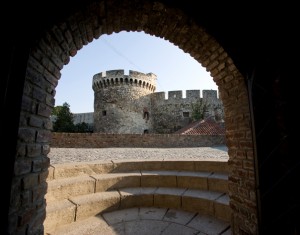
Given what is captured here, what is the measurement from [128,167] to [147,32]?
3.21 metres

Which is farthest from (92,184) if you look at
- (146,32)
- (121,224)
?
(146,32)

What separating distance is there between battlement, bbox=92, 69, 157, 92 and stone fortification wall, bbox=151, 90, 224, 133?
107 inches

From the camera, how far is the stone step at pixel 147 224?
115 inches

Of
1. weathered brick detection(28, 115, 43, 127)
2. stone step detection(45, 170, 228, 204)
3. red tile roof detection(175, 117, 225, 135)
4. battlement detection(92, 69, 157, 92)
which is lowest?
stone step detection(45, 170, 228, 204)

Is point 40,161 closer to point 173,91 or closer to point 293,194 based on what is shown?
point 293,194

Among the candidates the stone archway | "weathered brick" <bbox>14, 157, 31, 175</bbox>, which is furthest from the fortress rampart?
"weathered brick" <bbox>14, 157, 31, 175</bbox>

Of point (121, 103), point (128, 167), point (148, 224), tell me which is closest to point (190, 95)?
point (121, 103)

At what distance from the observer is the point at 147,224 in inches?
126

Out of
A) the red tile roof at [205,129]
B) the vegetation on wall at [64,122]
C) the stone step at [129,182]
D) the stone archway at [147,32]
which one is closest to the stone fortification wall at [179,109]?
the red tile roof at [205,129]

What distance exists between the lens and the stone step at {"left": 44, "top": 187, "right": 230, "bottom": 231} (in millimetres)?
3052

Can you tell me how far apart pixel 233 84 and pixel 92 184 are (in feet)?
10.2

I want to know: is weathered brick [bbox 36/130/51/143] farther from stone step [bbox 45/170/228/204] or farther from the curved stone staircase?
stone step [bbox 45/170/228/204]

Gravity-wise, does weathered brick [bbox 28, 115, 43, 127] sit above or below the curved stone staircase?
above

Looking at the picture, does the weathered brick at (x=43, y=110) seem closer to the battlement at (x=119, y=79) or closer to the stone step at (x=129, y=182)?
the stone step at (x=129, y=182)
